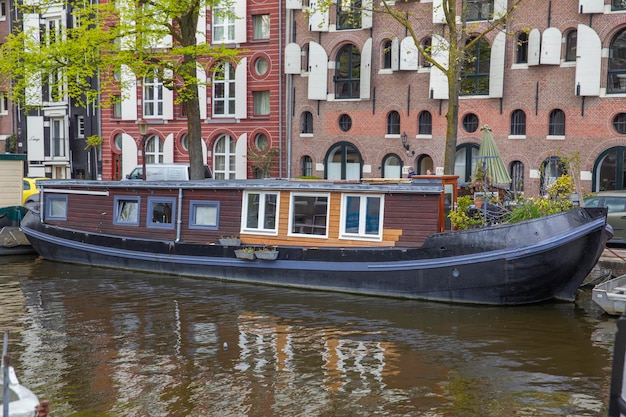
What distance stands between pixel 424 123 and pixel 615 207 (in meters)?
11.2

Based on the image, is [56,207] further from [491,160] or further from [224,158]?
[224,158]

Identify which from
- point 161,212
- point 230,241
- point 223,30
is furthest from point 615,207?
point 223,30

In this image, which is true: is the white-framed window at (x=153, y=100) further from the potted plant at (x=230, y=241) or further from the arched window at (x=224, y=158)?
the potted plant at (x=230, y=241)

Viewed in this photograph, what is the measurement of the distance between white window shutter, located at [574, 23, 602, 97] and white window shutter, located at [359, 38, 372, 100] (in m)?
7.65

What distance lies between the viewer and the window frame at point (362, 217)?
16.1 m

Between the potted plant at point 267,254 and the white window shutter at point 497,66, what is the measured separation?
44.9 feet

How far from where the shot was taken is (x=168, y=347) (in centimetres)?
1246

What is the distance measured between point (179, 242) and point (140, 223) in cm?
144

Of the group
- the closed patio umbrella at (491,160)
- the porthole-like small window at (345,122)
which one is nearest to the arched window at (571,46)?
the porthole-like small window at (345,122)

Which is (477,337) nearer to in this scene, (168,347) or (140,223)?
(168,347)

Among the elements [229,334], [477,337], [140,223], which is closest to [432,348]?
[477,337]

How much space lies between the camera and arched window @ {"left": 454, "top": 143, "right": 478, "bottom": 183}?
28938 millimetres

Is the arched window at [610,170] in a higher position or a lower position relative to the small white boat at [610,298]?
higher

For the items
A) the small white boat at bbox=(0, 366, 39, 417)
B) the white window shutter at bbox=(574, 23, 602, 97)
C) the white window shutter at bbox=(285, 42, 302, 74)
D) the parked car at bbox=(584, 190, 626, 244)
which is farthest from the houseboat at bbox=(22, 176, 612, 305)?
the white window shutter at bbox=(285, 42, 302, 74)
